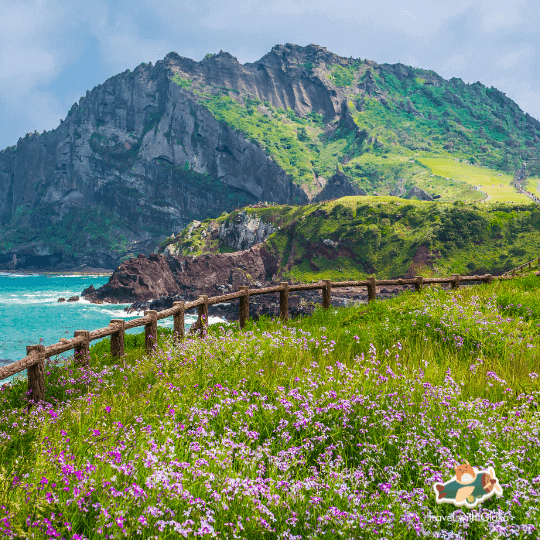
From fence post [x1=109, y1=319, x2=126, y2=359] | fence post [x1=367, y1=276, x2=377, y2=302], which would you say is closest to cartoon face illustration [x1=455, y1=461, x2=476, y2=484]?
fence post [x1=109, y1=319, x2=126, y2=359]

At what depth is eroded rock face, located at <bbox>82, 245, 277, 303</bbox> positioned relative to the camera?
10956 centimetres

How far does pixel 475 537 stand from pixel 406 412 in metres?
1.48

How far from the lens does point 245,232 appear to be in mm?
162500

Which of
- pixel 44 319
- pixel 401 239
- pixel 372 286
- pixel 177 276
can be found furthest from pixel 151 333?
pixel 401 239

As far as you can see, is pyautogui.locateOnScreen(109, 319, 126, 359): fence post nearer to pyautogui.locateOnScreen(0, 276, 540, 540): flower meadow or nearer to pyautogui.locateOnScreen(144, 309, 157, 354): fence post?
pyautogui.locateOnScreen(144, 309, 157, 354): fence post

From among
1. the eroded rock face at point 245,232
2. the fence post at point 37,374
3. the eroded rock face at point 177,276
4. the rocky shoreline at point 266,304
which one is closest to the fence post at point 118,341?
the fence post at point 37,374

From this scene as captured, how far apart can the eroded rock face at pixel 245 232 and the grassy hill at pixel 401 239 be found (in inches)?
489

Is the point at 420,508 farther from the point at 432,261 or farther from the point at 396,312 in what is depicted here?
the point at 432,261

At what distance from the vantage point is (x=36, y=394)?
6102mm

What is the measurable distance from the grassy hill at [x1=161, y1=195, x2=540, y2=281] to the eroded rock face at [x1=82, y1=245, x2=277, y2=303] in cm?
1416

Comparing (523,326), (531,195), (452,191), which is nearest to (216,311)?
(523,326)

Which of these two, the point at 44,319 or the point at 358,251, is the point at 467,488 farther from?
the point at 358,251

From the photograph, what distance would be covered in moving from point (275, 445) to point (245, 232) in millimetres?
160142

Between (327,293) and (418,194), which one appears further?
(418,194)
